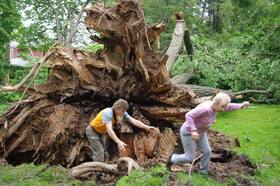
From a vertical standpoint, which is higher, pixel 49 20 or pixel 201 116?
pixel 49 20

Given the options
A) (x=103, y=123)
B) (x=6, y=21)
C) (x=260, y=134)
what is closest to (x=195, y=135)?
(x=103, y=123)

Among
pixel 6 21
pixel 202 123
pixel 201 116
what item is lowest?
pixel 202 123

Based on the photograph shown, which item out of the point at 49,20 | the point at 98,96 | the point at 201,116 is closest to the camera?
the point at 201,116

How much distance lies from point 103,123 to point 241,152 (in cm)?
340

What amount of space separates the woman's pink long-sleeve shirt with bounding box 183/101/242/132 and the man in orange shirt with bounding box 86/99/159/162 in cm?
131

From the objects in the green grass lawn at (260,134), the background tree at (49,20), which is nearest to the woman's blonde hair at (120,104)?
the green grass lawn at (260,134)

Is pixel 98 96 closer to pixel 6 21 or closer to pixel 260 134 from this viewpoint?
pixel 260 134

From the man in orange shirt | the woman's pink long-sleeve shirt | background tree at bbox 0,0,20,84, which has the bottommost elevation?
the man in orange shirt

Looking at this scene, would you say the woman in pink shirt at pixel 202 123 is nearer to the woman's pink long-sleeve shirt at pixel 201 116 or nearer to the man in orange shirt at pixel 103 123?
the woman's pink long-sleeve shirt at pixel 201 116

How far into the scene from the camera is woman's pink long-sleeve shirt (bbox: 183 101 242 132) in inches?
255

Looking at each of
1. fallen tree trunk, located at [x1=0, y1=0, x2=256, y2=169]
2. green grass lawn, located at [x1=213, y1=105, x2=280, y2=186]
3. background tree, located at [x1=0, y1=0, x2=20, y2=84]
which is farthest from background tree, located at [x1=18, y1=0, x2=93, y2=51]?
fallen tree trunk, located at [x1=0, y1=0, x2=256, y2=169]

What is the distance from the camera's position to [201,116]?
258 inches

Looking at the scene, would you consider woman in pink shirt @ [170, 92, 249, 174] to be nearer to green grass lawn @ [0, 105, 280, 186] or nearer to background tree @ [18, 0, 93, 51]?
green grass lawn @ [0, 105, 280, 186]

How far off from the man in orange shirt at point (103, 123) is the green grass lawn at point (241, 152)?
735 mm
